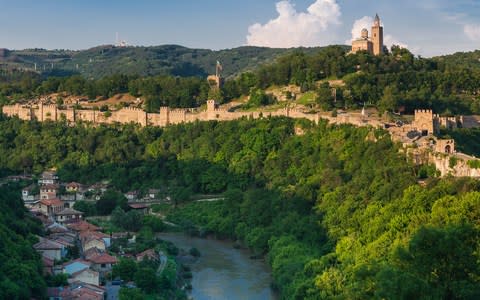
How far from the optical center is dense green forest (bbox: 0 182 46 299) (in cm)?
1922

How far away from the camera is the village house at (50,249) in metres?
24.3

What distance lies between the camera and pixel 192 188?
39688mm

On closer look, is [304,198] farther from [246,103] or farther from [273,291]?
[246,103]

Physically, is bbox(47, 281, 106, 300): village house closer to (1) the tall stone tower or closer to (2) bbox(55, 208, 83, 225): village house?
(2) bbox(55, 208, 83, 225): village house

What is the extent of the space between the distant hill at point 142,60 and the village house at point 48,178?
179 feet

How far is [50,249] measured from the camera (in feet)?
80.4

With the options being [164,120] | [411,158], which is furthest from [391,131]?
[164,120]

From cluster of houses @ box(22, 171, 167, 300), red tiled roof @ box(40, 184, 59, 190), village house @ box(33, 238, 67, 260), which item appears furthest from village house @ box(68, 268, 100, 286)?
red tiled roof @ box(40, 184, 59, 190)

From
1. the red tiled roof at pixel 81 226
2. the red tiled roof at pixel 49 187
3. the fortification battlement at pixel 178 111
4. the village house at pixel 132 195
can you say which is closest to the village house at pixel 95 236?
the red tiled roof at pixel 81 226

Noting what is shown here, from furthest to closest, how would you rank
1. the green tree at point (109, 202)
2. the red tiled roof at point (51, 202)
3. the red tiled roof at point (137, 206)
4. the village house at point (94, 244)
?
the red tiled roof at point (137, 206), the green tree at point (109, 202), the red tiled roof at point (51, 202), the village house at point (94, 244)

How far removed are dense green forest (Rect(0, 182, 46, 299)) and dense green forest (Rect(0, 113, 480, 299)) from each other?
6.08m

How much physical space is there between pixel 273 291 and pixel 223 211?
32.9 feet

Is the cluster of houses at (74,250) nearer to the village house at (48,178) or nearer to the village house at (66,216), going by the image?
the village house at (66,216)

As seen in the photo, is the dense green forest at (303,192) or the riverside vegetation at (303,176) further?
the riverside vegetation at (303,176)
